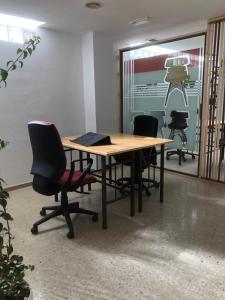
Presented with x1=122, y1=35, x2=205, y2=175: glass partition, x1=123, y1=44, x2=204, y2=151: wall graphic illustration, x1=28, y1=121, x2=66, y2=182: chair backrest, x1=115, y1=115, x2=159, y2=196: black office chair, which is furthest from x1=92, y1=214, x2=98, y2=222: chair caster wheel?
x1=123, y1=44, x2=204, y2=151: wall graphic illustration

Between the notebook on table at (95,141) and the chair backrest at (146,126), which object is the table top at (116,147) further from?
Result: the chair backrest at (146,126)

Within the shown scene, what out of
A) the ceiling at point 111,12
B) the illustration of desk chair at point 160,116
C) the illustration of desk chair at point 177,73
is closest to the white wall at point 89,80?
→ the ceiling at point 111,12

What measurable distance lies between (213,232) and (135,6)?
2.66 m

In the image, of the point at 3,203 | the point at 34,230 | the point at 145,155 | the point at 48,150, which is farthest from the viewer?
the point at 145,155

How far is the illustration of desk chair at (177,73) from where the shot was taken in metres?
4.23

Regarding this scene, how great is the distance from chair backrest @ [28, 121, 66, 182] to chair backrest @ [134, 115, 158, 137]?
1643 millimetres

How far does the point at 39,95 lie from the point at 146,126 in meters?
1.69

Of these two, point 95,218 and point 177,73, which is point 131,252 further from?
point 177,73

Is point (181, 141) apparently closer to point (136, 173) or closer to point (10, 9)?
point (136, 173)

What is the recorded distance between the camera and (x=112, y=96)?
457cm

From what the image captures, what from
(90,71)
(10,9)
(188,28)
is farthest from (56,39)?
(188,28)

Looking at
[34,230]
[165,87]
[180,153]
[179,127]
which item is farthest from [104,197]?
[165,87]

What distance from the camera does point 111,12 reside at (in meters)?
3.21

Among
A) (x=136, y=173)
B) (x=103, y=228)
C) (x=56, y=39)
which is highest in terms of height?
(x=56, y=39)
